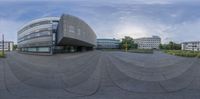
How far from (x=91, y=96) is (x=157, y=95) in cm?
163

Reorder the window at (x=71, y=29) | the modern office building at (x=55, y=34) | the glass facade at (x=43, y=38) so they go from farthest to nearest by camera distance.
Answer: the window at (x=71, y=29) → the modern office building at (x=55, y=34) → the glass facade at (x=43, y=38)

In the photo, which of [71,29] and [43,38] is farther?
[71,29]

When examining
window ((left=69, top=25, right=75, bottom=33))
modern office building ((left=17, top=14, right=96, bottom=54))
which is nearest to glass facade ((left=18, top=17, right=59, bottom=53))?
modern office building ((left=17, top=14, right=96, bottom=54))

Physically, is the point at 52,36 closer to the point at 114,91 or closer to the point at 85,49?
the point at 85,49

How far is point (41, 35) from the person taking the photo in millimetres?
20016

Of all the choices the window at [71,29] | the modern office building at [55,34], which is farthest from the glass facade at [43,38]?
the window at [71,29]

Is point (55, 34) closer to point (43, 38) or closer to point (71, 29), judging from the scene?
point (71, 29)

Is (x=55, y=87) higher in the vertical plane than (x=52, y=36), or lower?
lower

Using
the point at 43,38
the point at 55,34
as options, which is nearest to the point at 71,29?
the point at 55,34

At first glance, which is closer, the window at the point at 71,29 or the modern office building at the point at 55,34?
the modern office building at the point at 55,34

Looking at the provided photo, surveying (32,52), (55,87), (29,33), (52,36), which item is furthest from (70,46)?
(55,87)

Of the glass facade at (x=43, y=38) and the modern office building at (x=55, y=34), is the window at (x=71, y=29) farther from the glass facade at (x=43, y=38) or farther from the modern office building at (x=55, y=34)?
the glass facade at (x=43, y=38)

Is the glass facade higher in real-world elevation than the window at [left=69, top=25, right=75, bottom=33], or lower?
lower

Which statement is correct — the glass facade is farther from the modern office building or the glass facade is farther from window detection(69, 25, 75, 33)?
window detection(69, 25, 75, 33)
